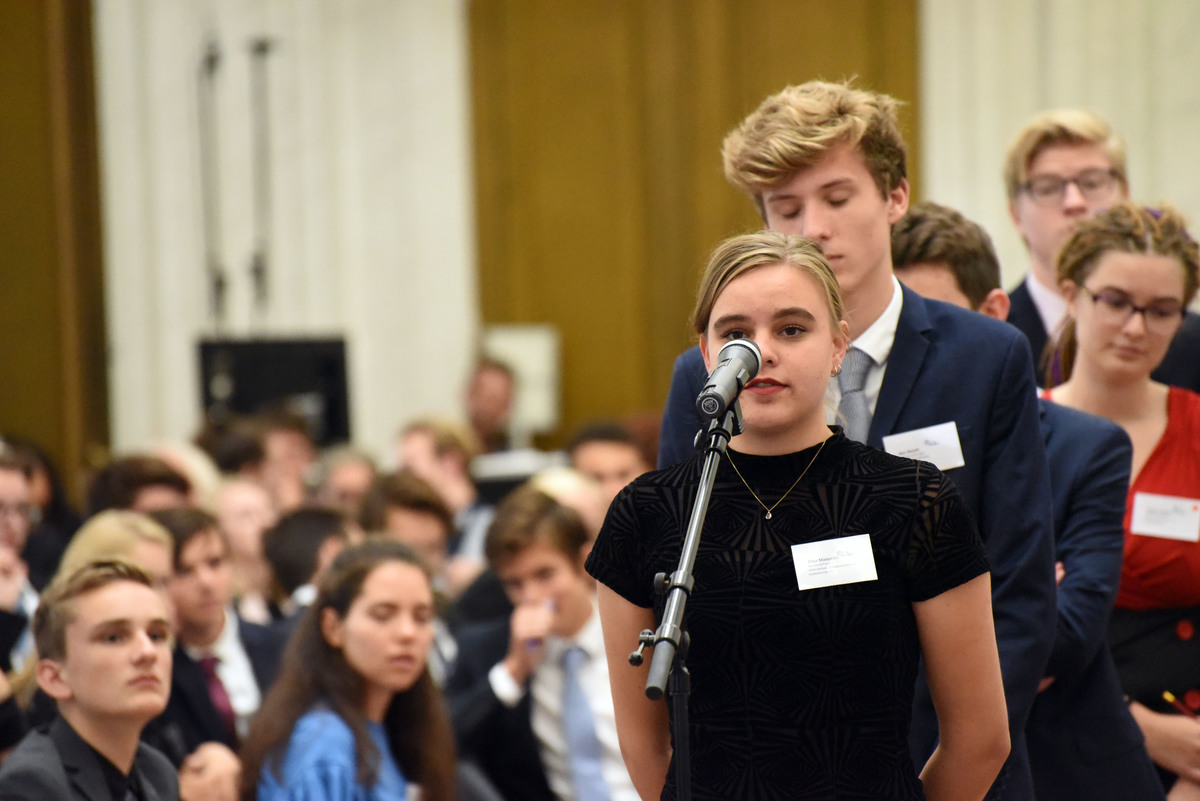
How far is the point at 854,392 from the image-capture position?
186 cm

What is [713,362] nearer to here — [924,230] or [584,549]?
[924,230]

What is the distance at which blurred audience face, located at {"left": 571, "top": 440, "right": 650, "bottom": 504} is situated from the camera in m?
5.15

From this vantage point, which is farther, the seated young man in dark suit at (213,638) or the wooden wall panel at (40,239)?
the wooden wall panel at (40,239)

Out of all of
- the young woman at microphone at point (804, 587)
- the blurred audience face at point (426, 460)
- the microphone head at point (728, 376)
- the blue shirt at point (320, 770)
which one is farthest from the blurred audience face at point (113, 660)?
the blurred audience face at point (426, 460)

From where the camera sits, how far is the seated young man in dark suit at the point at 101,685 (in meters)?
2.38

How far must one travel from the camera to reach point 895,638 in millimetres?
1443

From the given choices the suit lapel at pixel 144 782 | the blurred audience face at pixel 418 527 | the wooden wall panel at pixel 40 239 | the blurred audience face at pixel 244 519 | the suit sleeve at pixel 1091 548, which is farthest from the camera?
the wooden wall panel at pixel 40 239

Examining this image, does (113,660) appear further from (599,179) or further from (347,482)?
(599,179)

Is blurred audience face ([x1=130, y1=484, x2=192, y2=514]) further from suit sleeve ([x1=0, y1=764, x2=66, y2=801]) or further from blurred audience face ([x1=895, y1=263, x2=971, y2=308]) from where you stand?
blurred audience face ([x1=895, y1=263, x2=971, y2=308])

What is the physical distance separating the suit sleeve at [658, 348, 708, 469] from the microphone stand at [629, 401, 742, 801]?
0.42 metres

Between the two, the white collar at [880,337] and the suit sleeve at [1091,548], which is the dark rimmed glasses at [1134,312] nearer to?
the suit sleeve at [1091,548]

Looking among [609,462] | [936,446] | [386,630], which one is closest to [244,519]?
[609,462]

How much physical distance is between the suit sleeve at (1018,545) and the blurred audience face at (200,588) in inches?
92.5

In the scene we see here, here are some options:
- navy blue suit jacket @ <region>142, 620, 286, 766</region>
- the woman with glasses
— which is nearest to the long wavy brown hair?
the woman with glasses
